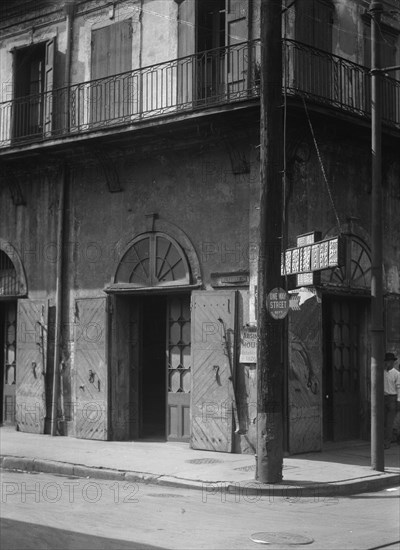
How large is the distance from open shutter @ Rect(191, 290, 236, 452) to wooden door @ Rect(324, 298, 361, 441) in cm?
231

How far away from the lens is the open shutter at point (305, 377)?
1545 centimetres

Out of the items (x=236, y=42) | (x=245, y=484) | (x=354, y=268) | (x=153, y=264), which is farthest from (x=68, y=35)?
(x=245, y=484)

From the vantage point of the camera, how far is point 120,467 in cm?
1376

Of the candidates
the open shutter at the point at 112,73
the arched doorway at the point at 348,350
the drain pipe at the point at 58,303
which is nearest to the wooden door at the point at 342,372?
the arched doorway at the point at 348,350

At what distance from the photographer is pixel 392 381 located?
1662cm

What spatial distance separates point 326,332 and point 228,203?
317 cm

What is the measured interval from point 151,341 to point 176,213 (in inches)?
115

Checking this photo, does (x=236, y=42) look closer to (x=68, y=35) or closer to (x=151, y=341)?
(x=68, y=35)

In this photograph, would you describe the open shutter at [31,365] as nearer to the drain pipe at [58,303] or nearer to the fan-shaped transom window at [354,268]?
the drain pipe at [58,303]

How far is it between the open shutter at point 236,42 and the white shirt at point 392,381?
577cm

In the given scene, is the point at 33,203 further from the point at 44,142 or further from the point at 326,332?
the point at 326,332

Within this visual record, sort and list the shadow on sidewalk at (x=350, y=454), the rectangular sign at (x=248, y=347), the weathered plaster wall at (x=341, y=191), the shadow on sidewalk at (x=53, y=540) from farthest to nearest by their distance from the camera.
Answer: the weathered plaster wall at (x=341, y=191), the rectangular sign at (x=248, y=347), the shadow on sidewalk at (x=350, y=454), the shadow on sidewalk at (x=53, y=540)

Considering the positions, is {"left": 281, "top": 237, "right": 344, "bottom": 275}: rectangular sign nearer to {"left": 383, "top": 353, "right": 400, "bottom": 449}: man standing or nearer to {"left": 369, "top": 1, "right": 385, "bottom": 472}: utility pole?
{"left": 369, "top": 1, "right": 385, "bottom": 472}: utility pole

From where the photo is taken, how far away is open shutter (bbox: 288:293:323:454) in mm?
15445
